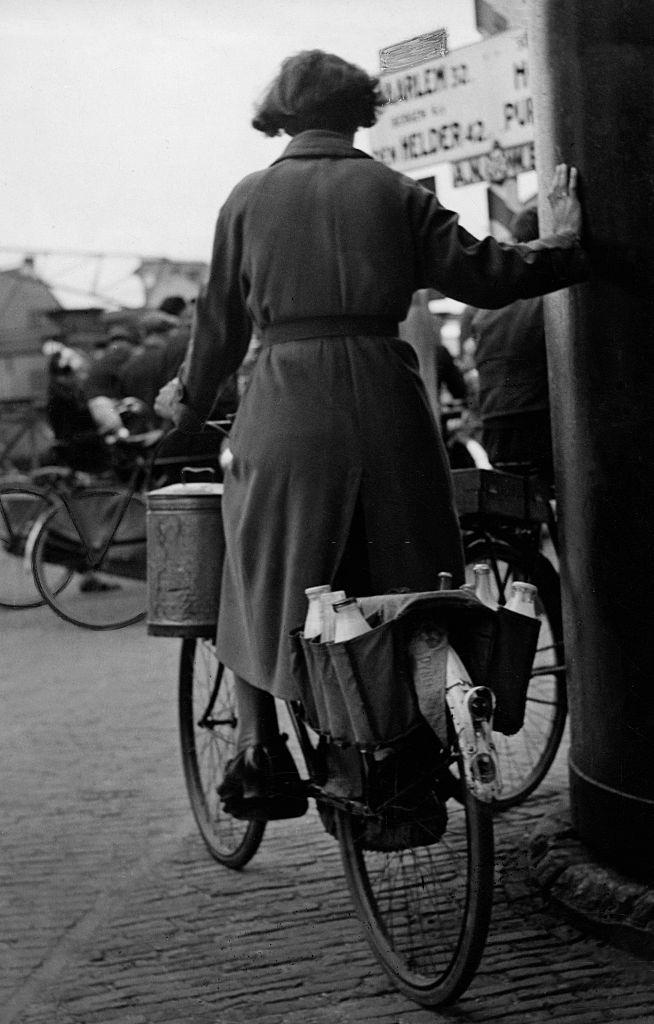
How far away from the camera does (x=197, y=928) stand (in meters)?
3.75

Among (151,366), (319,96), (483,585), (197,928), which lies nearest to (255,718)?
(197,928)

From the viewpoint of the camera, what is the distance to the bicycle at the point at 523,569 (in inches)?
173

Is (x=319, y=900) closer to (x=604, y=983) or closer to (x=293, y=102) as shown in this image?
(x=604, y=983)

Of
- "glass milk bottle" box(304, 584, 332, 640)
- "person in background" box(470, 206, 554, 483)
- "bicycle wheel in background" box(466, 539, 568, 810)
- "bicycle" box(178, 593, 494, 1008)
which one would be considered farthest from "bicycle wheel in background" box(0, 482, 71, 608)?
"glass milk bottle" box(304, 584, 332, 640)

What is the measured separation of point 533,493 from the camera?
451 centimetres

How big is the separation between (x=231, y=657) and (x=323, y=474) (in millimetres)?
581

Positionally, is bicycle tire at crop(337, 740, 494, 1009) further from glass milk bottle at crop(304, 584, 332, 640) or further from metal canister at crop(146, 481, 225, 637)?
metal canister at crop(146, 481, 225, 637)

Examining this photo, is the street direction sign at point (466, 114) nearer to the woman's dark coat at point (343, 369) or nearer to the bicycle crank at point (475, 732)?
the woman's dark coat at point (343, 369)

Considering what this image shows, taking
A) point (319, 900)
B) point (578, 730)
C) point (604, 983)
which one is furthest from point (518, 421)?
point (604, 983)

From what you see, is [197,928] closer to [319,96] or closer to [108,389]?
[319,96]

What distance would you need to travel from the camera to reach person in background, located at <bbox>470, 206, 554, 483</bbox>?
4699 millimetres

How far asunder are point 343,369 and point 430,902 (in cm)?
131

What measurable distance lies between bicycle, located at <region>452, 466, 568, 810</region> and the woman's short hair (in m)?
1.21

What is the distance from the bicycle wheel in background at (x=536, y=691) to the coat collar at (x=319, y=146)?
145 cm
